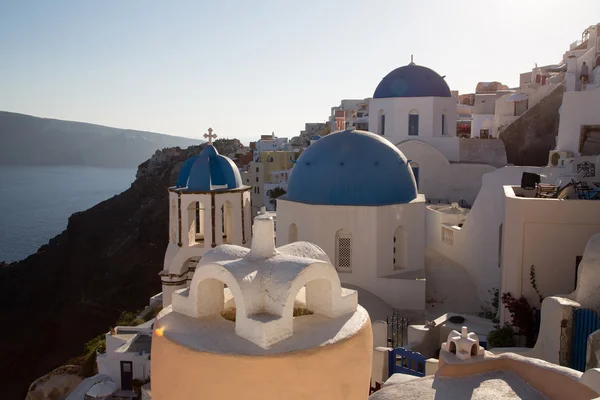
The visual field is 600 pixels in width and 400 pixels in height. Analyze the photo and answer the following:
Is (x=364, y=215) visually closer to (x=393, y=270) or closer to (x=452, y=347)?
(x=393, y=270)

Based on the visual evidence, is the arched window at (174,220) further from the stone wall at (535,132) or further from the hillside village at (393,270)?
the stone wall at (535,132)

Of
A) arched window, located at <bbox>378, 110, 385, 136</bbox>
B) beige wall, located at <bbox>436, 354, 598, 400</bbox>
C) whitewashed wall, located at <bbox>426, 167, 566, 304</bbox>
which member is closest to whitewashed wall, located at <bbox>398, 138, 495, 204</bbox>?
arched window, located at <bbox>378, 110, 385, 136</bbox>

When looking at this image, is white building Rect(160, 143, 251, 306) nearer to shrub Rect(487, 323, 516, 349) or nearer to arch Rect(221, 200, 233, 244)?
arch Rect(221, 200, 233, 244)

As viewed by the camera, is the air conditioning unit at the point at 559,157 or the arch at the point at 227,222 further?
the air conditioning unit at the point at 559,157

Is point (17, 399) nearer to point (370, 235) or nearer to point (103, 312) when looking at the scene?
point (103, 312)

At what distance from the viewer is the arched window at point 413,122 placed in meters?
21.6

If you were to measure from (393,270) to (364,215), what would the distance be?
1636mm

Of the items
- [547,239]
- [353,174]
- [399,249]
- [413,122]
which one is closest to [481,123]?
[413,122]

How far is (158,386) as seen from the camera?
139 inches

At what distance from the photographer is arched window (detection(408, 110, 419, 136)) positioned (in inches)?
849

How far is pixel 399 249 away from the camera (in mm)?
14156

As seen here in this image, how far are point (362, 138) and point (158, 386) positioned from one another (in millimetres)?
11325

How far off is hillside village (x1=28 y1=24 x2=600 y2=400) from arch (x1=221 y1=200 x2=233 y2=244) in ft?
0.24

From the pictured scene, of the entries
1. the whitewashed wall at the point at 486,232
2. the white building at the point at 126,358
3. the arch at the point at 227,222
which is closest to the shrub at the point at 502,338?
the whitewashed wall at the point at 486,232
